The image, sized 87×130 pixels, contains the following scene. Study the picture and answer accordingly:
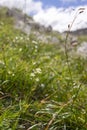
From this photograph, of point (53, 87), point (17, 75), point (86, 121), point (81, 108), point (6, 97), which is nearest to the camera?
point (86, 121)

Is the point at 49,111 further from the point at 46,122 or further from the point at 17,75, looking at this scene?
the point at 17,75

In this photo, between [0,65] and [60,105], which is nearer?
[60,105]

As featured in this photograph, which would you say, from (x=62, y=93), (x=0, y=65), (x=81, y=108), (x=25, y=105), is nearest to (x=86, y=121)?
(x=81, y=108)

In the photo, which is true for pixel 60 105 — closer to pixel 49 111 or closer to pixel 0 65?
pixel 49 111

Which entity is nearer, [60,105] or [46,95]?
[60,105]

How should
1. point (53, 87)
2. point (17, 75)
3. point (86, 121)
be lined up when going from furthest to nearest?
1. point (53, 87)
2. point (17, 75)
3. point (86, 121)

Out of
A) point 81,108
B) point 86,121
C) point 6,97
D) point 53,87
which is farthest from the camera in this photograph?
point 53,87

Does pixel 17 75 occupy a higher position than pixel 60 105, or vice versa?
pixel 17 75

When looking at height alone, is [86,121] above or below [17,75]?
below

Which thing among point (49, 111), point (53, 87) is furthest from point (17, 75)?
point (49, 111)
